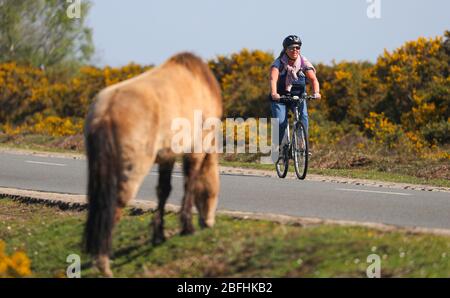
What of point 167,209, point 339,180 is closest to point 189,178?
point 167,209

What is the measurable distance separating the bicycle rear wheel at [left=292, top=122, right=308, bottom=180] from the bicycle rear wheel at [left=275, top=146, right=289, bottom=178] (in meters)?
0.16

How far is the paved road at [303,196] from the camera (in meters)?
11.7

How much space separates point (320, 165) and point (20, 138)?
10.9m

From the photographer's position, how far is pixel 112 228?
7.73 meters

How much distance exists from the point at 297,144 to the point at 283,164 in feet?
2.80

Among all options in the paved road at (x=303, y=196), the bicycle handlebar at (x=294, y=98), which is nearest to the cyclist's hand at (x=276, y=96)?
the bicycle handlebar at (x=294, y=98)

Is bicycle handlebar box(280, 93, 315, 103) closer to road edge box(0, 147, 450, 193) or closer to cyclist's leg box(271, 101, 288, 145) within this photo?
cyclist's leg box(271, 101, 288, 145)

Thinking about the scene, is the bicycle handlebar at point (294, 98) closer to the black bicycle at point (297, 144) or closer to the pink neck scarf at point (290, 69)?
the black bicycle at point (297, 144)

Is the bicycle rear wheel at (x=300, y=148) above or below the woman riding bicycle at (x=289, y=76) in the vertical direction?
below

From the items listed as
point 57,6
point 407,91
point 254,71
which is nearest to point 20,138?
point 254,71

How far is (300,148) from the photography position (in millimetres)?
15016

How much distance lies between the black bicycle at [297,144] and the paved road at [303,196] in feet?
0.90

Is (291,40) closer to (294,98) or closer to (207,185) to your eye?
(294,98)

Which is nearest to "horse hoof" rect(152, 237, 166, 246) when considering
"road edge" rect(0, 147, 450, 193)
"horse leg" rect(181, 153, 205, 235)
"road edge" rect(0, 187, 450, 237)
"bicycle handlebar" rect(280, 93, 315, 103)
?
"horse leg" rect(181, 153, 205, 235)
